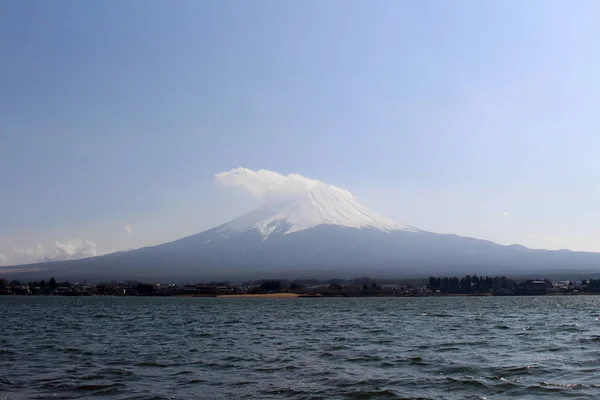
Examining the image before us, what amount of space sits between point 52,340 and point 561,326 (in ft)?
102

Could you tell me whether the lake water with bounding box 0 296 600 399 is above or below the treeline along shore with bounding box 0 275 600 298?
above

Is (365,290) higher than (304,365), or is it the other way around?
(304,365)

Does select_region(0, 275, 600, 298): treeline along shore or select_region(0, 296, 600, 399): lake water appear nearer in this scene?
select_region(0, 296, 600, 399): lake water

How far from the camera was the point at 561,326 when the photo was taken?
40188mm

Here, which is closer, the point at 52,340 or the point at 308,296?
the point at 52,340

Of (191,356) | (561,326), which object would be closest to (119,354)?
(191,356)

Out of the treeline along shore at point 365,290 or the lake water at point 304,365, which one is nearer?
the lake water at point 304,365

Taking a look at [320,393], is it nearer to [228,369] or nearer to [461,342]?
[228,369]

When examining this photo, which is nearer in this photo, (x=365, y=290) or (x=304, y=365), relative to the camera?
(x=304, y=365)

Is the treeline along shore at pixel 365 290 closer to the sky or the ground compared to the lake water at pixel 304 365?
closer to the ground

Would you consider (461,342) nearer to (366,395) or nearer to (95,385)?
(366,395)

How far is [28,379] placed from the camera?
1983 cm

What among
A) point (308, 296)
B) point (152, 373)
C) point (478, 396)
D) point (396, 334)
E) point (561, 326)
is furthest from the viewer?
point (308, 296)

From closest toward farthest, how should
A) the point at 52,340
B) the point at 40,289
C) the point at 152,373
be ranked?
the point at 152,373
the point at 52,340
the point at 40,289
